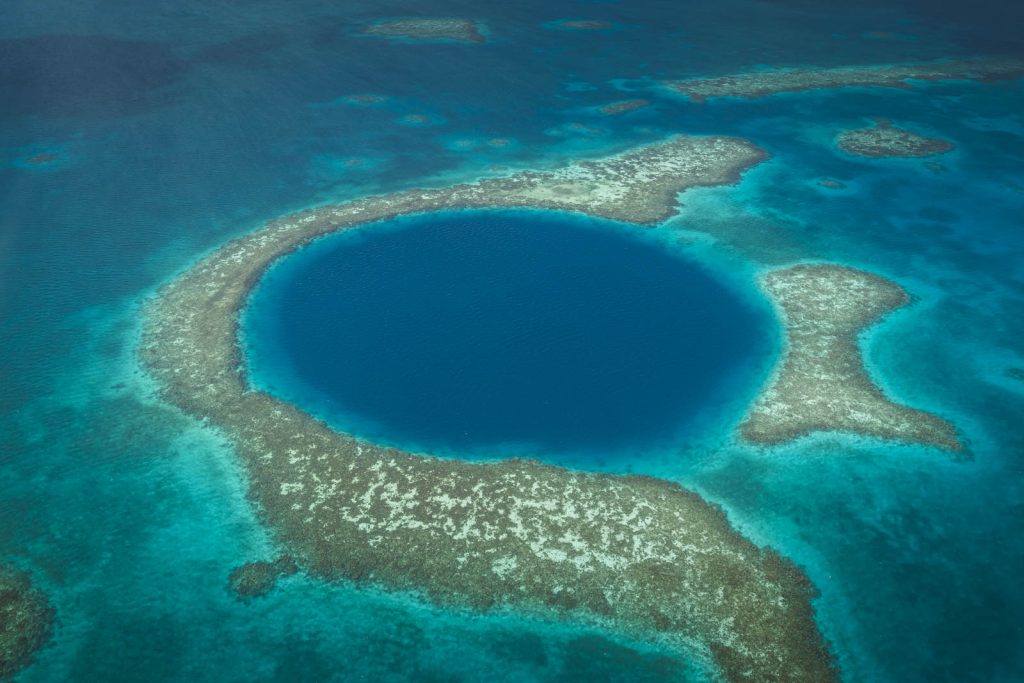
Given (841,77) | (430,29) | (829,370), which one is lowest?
(829,370)

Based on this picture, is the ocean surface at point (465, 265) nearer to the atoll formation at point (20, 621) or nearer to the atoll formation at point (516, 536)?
the atoll formation at point (20, 621)

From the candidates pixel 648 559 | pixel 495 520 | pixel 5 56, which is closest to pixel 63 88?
pixel 5 56

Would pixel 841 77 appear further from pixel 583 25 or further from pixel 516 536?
pixel 516 536

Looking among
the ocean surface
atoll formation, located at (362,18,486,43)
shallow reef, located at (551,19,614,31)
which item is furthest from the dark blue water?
shallow reef, located at (551,19,614,31)

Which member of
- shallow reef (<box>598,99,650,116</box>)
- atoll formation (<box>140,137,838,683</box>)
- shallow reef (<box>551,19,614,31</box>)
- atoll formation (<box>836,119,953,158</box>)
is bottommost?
atoll formation (<box>140,137,838,683</box>)

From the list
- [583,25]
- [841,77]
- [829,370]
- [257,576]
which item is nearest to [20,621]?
[257,576]

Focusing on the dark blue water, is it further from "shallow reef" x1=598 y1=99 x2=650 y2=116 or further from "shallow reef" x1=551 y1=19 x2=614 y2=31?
"shallow reef" x1=551 y1=19 x2=614 y2=31

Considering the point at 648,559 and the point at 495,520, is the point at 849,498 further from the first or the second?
the point at 495,520
